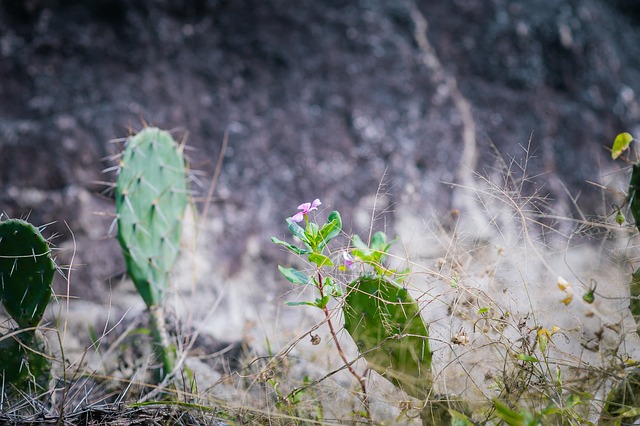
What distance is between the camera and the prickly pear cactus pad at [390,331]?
1.01m

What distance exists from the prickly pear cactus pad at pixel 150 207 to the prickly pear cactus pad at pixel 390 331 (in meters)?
0.63

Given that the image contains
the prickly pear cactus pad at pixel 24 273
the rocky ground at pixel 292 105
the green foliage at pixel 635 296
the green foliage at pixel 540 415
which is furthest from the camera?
the rocky ground at pixel 292 105

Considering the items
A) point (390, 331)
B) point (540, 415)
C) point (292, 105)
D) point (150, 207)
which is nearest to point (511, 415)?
point (540, 415)

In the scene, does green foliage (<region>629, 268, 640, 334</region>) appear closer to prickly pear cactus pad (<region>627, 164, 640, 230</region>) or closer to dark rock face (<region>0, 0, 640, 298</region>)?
prickly pear cactus pad (<region>627, 164, 640, 230</region>)

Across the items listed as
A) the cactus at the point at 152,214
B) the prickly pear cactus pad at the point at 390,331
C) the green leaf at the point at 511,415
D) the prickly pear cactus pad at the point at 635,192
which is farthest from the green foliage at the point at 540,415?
the cactus at the point at 152,214

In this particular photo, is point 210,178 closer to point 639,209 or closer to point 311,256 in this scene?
point 311,256

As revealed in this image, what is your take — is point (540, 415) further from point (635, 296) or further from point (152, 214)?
point (152, 214)

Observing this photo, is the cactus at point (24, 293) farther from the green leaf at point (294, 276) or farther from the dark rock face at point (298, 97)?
the dark rock face at point (298, 97)

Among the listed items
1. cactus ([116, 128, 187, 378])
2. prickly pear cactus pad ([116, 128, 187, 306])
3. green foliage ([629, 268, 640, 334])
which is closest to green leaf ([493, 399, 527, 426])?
green foliage ([629, 268, 640, 334])

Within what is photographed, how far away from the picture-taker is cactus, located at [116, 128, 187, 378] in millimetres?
1445

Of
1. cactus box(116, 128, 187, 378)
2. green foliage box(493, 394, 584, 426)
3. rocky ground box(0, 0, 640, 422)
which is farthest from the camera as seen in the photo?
rocky ground box(0, 0, 640, 422)

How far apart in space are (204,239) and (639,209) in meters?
1.74

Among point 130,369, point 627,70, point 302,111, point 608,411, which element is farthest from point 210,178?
point 627,70

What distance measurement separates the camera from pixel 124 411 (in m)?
1.06
